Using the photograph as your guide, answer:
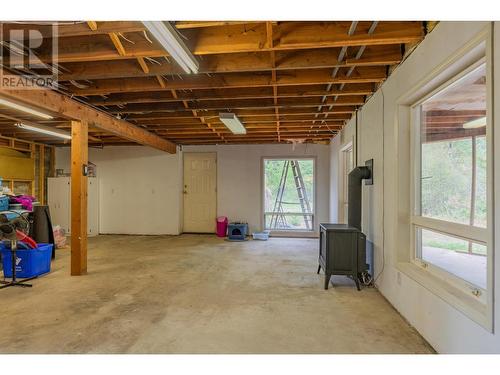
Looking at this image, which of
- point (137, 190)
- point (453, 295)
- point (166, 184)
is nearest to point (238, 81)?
point (453, 295)

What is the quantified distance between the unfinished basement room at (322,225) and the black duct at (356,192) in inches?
0.7

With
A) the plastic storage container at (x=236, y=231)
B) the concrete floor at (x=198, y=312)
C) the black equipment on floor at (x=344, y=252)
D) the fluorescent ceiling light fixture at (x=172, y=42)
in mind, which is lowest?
the concrete floor at (x=198, y=312)

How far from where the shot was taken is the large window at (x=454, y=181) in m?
1.80

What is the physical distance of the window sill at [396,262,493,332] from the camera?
62.5 inches

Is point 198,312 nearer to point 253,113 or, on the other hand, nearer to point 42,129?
point 253,113

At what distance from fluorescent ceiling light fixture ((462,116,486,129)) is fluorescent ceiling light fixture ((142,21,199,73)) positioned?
7.36ft

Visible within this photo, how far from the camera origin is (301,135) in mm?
6609

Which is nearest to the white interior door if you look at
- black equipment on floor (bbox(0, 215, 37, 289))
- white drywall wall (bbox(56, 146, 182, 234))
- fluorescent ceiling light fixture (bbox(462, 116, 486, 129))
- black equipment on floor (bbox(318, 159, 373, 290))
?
white drywall wall (bbox(56, 146, 182, 234))

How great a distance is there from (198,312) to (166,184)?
17.1 feet

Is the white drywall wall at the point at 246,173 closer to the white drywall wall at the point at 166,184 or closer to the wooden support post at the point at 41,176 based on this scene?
the white drywall wall at the point at 166,184

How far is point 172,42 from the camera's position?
2.20 meters

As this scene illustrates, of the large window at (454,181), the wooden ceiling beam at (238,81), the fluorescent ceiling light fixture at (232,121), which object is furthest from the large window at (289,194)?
the large window at (454,181)

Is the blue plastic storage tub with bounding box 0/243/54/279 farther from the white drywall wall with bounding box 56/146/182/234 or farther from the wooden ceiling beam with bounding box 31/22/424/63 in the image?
the white drywall wall with bounding box 56/146/182/234
